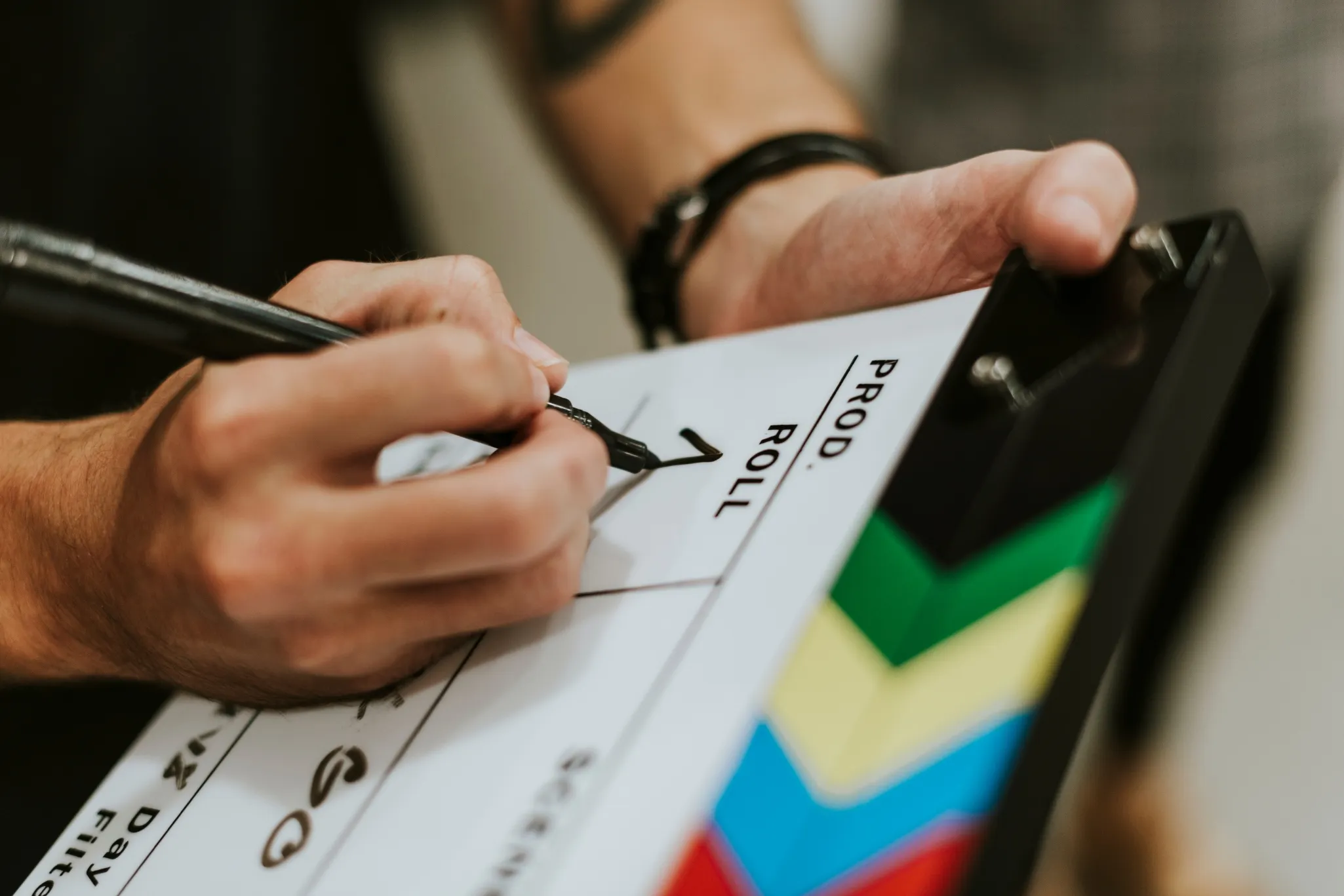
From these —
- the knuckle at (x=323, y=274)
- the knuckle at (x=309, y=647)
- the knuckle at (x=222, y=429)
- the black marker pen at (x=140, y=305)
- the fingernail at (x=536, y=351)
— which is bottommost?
the knuckle at (x=309, y=647)

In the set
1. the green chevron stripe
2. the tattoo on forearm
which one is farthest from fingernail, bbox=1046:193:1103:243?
the tattoo on forearm

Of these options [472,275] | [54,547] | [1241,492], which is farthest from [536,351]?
[1241,492]

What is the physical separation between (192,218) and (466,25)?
457 mm

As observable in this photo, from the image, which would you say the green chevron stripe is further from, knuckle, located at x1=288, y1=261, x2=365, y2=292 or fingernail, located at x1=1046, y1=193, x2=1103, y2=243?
knuckle, located at x1=288, y1=261, x2=365, y2=292

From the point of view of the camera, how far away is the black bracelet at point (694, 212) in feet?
2.23

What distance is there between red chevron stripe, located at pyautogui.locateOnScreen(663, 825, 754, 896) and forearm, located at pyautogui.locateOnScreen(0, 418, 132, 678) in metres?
0.30

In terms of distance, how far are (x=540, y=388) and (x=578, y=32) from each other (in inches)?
24.2

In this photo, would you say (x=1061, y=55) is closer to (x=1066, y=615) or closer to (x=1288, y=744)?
(x=1288, y=744)

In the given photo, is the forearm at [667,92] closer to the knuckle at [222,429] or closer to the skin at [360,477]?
the skin at [360,477]

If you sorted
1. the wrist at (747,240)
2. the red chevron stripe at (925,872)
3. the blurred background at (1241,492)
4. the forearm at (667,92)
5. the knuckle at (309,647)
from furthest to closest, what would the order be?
the blurred background at (1241,492)
the forearm at (667,92)
the wrist at (747,240)
the knuckle at (309,647)
the red chevron stripe at (925,872)

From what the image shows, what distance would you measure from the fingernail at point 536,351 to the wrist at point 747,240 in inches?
9.8

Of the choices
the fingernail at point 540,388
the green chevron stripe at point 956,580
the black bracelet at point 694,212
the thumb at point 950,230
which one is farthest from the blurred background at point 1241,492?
the green chevron stripe at point 956,580

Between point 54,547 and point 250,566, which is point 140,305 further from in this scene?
point 54,547

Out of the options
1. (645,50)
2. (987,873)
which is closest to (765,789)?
(987,873)
